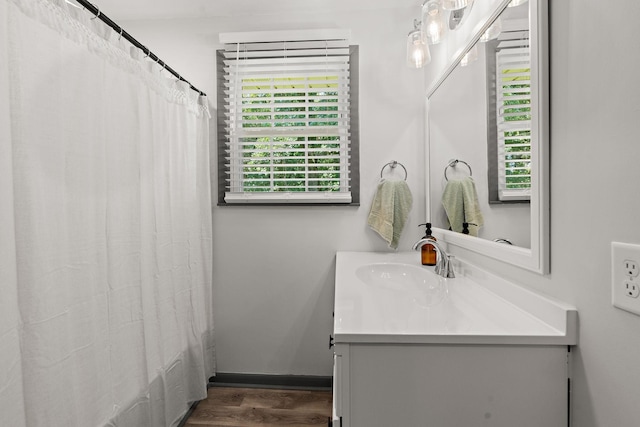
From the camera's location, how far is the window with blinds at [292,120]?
2.09m

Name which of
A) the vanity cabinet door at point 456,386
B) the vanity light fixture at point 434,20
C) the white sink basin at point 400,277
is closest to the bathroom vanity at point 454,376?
the vanity cabinet door at point 456,386

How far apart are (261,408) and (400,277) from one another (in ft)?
3.62

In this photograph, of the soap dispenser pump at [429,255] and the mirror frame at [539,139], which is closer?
the mirror frame at [539,139]

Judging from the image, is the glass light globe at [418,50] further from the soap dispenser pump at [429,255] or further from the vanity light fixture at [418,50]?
the soap dispenser pump at [429,255]

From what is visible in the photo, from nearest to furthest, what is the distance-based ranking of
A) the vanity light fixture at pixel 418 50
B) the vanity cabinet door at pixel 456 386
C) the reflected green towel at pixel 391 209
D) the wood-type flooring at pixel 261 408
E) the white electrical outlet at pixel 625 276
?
the white electrical outlet at pixel 625 276
the vanity cabinet door at pixel 456 386
the vanity light fixture at pixel 418 50
the wood-type flooring at pixel 261 408
the reflected green towel at pixel 391 209

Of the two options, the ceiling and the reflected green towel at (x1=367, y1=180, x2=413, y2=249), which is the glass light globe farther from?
the reflected green towel at (x1=367, y1=180, x2=413, y2=249)

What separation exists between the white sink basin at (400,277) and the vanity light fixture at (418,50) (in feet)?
3.33

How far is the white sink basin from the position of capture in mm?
1421

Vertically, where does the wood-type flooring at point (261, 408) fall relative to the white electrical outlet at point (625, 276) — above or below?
below

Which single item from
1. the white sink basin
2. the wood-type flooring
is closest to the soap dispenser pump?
the white sink basin

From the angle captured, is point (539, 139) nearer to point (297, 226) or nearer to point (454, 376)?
point (454, 376)

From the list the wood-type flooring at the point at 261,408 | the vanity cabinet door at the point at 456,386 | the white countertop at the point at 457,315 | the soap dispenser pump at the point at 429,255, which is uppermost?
the soap dispenser pump at the point at 429,255

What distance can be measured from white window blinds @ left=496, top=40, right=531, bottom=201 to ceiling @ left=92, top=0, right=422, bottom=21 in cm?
121

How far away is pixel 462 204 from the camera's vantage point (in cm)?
150
